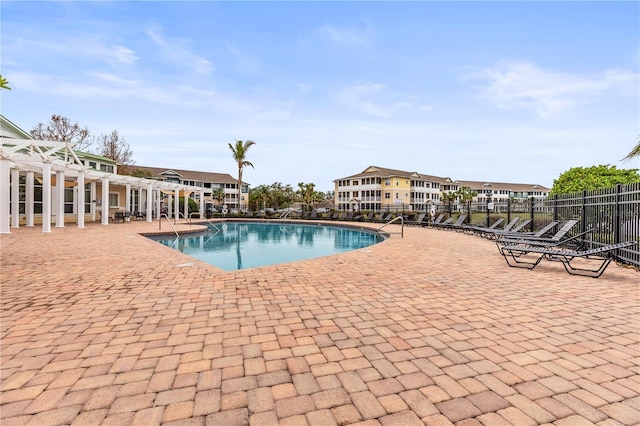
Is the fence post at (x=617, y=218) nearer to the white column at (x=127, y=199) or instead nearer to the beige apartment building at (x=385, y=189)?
the white column at (x=127, y=199)

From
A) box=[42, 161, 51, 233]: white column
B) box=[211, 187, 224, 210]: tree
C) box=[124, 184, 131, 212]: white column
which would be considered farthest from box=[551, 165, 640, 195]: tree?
box=[211, 187, 224, 210]: tree

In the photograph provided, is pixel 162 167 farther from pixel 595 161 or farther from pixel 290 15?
pixel 595 161

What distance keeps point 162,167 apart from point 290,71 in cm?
4553

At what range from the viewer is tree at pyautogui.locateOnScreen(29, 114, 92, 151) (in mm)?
27062

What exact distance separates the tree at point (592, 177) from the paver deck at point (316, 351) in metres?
31.3

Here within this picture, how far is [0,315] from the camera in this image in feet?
10.5

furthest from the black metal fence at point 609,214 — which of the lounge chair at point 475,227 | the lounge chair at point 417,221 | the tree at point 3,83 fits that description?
the tree at point 3,83

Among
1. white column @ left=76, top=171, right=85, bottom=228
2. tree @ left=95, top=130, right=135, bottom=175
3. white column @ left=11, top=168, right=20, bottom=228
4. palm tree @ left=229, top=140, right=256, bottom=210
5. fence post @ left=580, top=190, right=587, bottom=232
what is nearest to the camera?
fence post @ left=580, top=190, right=587, bottom=232

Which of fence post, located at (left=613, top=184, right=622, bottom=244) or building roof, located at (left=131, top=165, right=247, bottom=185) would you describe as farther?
building roof, located at (left=131, top=165, right=247, bottom=185)

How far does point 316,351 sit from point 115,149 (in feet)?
129

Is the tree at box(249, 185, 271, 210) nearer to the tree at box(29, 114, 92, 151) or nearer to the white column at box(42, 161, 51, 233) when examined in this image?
the tree at box(29, 114, 92, 151)

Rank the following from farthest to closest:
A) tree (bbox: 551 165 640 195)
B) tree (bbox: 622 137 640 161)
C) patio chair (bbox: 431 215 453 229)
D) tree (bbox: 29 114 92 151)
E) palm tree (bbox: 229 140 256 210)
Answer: palm tree (bbox: 229 140 256 210), tree (bbox: 551 165 640 195), tree (bbox: 29 114 92 151), patio chair (bbox: 431 215 453 229), tree (bbox: 622 137 640 161)

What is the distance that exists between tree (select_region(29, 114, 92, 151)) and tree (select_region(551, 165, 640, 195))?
148ft

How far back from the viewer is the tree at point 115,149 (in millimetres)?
32756
